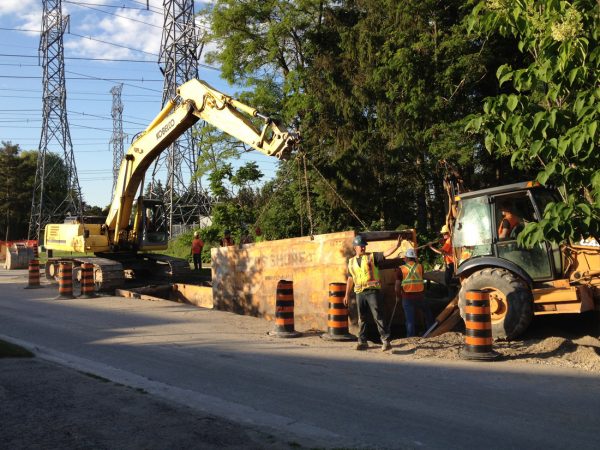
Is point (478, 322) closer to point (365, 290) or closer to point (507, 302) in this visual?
point (507, 302)

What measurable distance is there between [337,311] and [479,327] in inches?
104

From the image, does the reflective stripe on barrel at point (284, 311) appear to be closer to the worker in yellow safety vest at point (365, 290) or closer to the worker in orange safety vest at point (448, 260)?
the worker in yellow safety vest at point (365, 290)

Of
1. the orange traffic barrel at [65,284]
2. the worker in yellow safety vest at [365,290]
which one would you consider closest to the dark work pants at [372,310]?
the worker in yellow safety vest at [365,290]

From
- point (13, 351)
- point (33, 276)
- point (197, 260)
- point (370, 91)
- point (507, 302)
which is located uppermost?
point (370, 91)

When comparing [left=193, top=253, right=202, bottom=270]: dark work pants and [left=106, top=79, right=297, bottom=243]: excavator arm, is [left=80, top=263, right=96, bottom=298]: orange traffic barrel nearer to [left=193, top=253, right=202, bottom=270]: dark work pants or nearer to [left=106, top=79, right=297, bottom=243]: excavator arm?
[left=106, top=79, right=297, bottom=243]: excavator arm

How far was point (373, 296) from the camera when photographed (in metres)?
9.30

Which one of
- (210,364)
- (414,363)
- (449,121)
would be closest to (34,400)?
(210,364)

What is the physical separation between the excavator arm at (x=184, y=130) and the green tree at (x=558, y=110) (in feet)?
21.0

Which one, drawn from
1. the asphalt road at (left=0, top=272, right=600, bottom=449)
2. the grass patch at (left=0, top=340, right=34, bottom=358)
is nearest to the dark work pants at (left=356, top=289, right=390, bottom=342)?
the asphalt road at (left=0, top=272, right=600, bottom=449)

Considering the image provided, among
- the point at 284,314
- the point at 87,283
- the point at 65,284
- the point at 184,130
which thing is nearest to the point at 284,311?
the point at 284,314

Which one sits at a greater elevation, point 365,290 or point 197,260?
point 197,260

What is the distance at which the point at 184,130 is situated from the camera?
1634cm

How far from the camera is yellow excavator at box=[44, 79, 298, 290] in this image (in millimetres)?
15352

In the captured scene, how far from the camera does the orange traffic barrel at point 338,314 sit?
9992 mm
